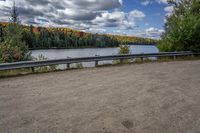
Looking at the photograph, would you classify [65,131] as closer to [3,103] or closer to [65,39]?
[3,103]

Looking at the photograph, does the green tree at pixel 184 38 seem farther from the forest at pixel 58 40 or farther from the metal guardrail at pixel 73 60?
the forest at pixel 58 40

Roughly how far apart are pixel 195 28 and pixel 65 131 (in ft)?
70.1

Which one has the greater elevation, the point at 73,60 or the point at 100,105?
the point at 73,60

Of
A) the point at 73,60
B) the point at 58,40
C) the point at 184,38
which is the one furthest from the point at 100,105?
Answer: the point at 58,40

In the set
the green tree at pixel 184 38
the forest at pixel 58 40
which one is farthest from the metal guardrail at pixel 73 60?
the forest at pixel 58 40

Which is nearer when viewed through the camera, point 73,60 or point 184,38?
point 73,60

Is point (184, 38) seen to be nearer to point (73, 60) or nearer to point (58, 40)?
A: point (73, 60)

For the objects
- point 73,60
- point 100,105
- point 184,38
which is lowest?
point 100,105

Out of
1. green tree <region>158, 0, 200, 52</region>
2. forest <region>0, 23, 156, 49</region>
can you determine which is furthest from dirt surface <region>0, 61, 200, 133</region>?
forest <region>0, 23, 156, 49</region>

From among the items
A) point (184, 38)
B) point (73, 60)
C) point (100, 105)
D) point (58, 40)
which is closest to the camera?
point (100, 105)

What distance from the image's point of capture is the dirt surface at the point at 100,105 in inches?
234

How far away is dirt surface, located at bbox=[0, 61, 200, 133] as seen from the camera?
19.5 feet

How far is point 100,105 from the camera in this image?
746cm

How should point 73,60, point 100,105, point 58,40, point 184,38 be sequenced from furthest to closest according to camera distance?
point 58,40
point 184,38
point 73,60
point 100,105
